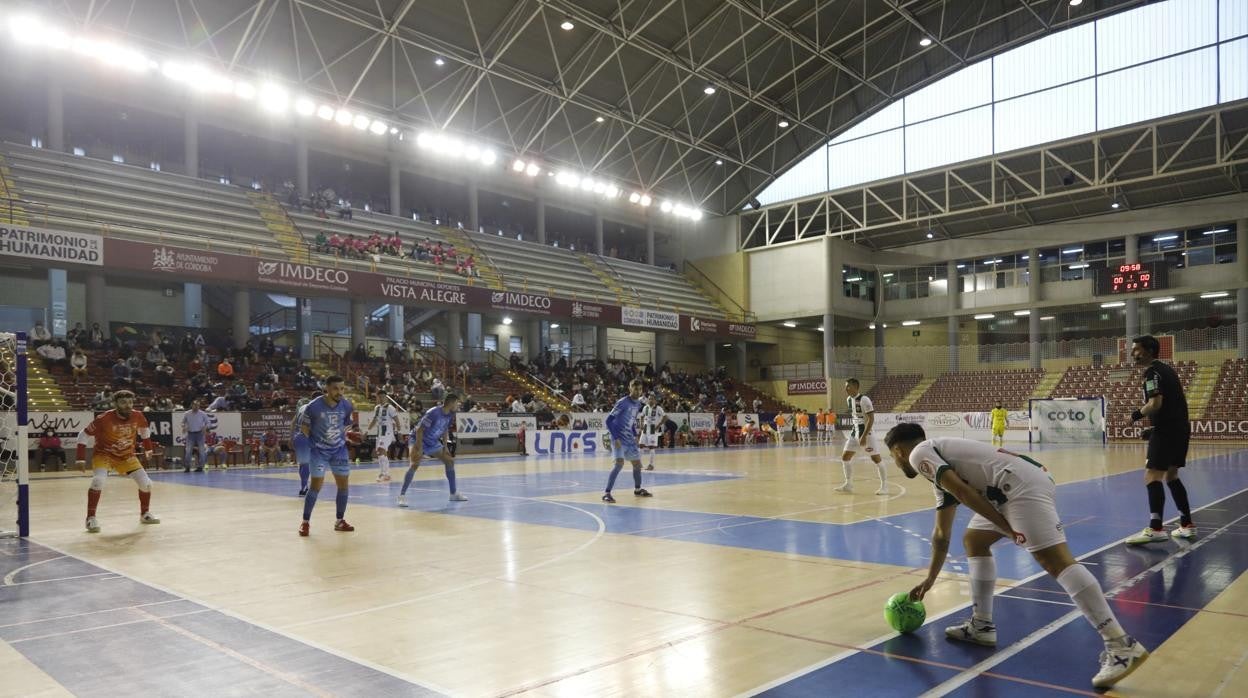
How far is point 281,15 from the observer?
112 ft

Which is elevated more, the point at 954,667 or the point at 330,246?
the point at 330,246

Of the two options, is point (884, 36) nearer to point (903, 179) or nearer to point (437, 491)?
point (903, 179)

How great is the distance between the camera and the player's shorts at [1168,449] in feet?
28.3

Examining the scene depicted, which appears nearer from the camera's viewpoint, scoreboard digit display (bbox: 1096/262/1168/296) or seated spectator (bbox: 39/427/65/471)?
seated spectator (bbox: 39/427/65/471)

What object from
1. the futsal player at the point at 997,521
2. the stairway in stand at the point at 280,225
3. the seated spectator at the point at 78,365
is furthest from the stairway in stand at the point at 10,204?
the futsal player at the point at 997,521

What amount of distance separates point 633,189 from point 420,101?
40.2 feet

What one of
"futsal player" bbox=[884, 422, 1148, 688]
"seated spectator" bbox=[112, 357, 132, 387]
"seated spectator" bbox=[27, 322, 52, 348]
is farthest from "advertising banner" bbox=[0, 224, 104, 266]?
"futsal player" bbox=[884, 422, 1148, 688]

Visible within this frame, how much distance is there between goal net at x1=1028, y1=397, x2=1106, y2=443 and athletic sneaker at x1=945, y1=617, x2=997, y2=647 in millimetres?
34779

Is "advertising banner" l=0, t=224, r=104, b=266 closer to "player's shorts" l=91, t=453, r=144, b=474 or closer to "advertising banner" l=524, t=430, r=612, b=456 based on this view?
"advertising banner" l=524, t=430, r=612, b=456

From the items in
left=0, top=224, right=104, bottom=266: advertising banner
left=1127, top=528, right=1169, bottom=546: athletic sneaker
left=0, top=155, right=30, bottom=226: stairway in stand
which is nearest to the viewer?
left=1127, top=528, right=1169, bottom=546: athletic sneaker

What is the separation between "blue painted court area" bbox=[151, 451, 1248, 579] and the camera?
870cm

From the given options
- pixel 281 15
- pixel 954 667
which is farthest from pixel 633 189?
pixel 954 667

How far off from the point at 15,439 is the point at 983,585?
1249 centimetres

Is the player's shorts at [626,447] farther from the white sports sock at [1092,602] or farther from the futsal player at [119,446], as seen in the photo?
the white sports sock at [1092,602]
